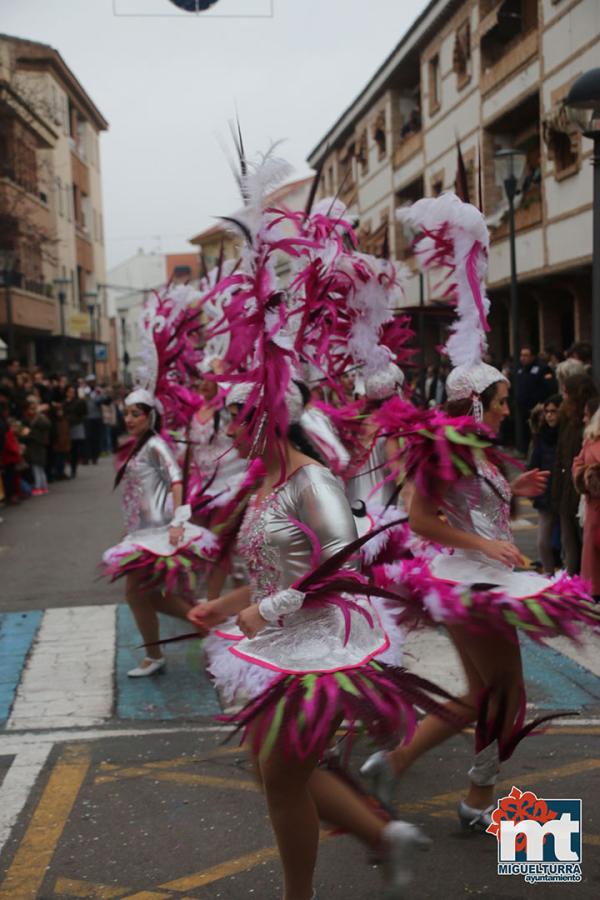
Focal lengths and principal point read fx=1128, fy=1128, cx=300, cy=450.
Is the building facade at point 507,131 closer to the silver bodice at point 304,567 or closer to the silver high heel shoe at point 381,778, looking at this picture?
the silver high heel shoe at point 381,778

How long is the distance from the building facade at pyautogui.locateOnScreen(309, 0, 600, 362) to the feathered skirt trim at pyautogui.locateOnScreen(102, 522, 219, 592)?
9.52 metres

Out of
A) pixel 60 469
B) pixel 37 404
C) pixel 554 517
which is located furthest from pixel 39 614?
pixel 60 469

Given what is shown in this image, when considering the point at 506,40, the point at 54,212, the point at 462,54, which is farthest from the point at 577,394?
the point at 54,212

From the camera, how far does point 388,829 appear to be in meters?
3.33

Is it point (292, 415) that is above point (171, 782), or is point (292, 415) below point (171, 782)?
above

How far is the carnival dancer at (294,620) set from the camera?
3225 mm

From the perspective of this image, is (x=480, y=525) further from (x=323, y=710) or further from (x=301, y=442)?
(x=323, y=710)

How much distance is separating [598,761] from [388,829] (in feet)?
6.69

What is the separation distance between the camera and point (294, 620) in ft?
11.2

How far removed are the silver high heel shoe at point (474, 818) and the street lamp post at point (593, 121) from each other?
5.87 m

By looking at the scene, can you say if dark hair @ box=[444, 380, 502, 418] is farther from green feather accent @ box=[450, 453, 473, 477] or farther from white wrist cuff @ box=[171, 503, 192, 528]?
white wrist cuff @ box=[171, 503, 192, 528]

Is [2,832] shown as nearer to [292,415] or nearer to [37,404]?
[292,415]

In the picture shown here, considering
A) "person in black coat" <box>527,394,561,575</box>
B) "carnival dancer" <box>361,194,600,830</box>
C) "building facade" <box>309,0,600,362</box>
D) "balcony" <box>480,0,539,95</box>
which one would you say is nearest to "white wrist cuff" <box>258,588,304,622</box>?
"carnival dancer" <box>361,194,600,830</box>

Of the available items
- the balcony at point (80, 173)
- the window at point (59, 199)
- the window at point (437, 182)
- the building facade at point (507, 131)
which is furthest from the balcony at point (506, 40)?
the balcony at point (80, 173)
